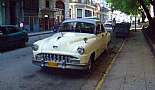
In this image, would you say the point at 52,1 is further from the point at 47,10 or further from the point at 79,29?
the point at 79,29

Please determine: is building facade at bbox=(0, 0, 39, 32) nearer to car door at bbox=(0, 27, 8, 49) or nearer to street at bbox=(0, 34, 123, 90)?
car door at bbox=(0, 27, 8, 49)

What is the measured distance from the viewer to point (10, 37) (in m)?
19.2

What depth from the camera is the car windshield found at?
12453 mm

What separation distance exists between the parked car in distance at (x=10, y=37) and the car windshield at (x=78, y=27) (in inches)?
258

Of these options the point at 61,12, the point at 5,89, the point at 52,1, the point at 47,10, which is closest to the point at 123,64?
the point at 5,89

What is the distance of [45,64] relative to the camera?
1038cm

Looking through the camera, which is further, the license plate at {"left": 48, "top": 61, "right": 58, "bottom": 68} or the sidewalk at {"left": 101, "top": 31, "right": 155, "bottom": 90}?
the license plate at {"left": 48, "top": 61, "right": 58, "bottom": 68}

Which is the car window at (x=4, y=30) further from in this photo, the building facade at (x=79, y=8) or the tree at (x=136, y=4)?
the building facade at (x=79, y=8)

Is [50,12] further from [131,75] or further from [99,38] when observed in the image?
[131,75]

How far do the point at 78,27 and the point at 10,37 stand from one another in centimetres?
756

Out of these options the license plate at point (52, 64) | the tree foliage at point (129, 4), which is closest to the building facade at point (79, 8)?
the tree foliage at point (129, 4)

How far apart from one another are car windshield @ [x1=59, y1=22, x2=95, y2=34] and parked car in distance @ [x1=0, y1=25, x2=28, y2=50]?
6555mm

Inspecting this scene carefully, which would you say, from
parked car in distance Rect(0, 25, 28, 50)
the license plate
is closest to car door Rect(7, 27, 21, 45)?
parked car in distance Rect(0, 25, 28, 50)

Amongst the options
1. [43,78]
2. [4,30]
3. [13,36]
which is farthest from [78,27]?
[13,36]
